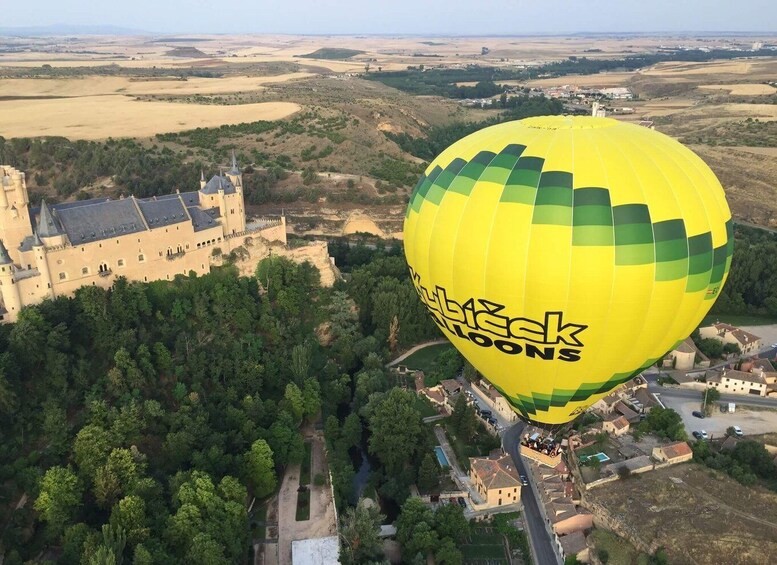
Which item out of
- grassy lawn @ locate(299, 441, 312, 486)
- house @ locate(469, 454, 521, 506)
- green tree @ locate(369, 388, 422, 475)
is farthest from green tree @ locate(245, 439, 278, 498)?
house @ locate(469, 454, 521, 506)

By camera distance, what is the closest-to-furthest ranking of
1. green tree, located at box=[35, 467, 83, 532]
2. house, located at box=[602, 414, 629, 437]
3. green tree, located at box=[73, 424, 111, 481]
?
green tree, located at box=[35, 467, 83, 532]
green tree, located at box=[73, 424, 111, 481]
house, located at box=[602, 414, 629, 437]

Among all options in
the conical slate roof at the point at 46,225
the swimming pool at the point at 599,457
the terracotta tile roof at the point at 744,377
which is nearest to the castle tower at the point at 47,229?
the conical slate roof at the point at 46,225

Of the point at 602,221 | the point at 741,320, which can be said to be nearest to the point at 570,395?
the point at 602,221

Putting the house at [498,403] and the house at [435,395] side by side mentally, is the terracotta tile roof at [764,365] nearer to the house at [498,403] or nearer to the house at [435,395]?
the house at [498,403]

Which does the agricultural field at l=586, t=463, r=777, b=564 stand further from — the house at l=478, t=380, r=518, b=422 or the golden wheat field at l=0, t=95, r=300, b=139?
the golden wheat field at l=0, t=95, r=300, b=139

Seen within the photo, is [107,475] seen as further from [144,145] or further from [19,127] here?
[19,127]

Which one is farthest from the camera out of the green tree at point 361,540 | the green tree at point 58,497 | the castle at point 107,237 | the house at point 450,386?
the house at point 450,386

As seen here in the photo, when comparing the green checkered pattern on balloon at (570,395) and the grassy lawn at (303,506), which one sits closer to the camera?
the green checkered pattern on balloon at (570,395)
